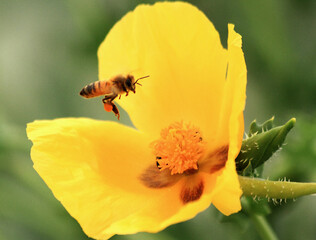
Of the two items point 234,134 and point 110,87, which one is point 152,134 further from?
point 234,134

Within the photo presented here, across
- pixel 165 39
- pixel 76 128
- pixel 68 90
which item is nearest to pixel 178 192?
pixel 76 128

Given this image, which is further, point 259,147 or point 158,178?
point 158,178

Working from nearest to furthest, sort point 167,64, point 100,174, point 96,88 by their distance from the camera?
point 96,88 → point 100,174 → point 167,64

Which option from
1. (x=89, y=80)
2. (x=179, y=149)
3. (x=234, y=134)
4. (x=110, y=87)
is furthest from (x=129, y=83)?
(x=89, y=80)

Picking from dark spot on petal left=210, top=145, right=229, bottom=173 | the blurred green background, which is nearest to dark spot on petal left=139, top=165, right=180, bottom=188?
dark spot on petal left=210, top=145, right=229, bottom=173

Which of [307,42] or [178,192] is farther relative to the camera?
[307,42]

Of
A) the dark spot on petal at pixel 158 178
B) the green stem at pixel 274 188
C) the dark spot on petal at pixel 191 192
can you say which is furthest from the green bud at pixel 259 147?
the dark spot on petal at pixel 158 178

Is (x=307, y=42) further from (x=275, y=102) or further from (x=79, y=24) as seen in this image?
(x=79, y=24)

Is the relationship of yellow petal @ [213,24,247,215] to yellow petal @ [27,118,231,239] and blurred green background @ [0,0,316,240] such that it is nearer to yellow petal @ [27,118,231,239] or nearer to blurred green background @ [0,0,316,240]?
yellow petal @ [27,118,231,239]
